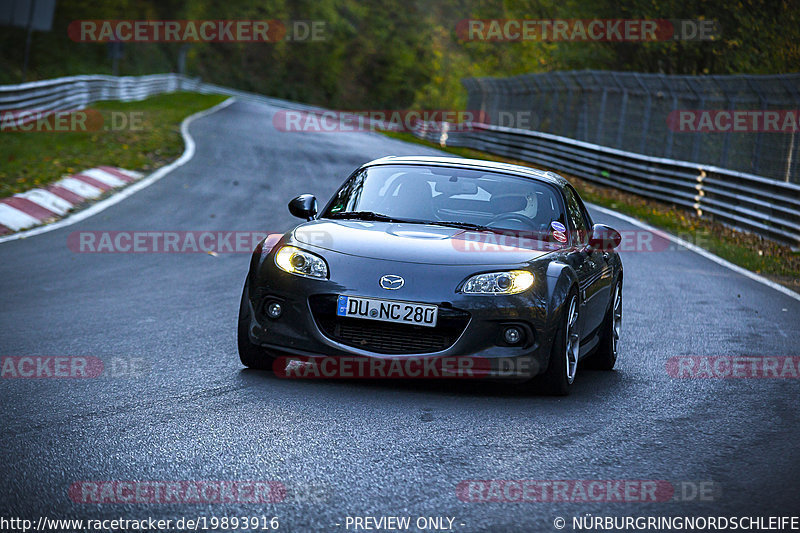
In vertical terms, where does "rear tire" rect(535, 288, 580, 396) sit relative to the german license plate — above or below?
below

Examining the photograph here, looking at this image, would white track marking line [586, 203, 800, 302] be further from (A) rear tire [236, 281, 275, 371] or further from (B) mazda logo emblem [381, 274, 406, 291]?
(A) rear tire [236, 281, 275, 371]

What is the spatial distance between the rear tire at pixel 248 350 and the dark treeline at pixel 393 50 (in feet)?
79.2

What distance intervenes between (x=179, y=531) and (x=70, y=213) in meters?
11.4

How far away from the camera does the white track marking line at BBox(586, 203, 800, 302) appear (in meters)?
12.0

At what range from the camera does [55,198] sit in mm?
14797

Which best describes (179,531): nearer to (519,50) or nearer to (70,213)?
(70,213)

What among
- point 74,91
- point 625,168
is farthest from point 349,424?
point 74,91

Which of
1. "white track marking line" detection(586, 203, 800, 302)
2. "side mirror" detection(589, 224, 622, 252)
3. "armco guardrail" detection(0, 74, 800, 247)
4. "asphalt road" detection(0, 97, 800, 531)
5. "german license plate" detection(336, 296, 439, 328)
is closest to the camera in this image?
"asphalt road" detection(0, 97, 800, 531)

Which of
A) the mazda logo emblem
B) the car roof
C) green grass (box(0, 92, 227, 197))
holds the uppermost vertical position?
the car roof

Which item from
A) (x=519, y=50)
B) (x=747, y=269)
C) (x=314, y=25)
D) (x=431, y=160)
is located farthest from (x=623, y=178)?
(x=314, y=25)

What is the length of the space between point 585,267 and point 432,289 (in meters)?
1.39

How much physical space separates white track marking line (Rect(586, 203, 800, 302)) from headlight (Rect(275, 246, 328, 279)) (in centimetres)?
680

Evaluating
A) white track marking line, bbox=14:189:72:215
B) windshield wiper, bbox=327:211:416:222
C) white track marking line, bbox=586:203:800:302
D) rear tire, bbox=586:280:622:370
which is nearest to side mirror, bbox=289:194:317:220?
windshield wiper, bbox=327:211:416:222

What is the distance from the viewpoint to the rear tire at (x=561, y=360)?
234 inches
